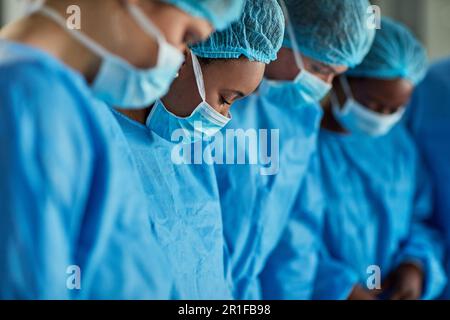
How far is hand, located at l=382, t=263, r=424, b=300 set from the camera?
1.87 metres

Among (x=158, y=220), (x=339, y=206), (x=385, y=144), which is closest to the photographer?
(x=158, y=220)

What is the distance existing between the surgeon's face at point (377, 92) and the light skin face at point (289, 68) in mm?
301

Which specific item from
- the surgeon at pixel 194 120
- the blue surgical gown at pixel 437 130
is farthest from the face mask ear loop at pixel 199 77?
the blue surgical gown at pixel 437 130

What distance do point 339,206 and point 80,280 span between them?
1028 millimetres

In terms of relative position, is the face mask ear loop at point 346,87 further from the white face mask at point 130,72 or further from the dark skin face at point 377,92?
the white face mask at point 130,72

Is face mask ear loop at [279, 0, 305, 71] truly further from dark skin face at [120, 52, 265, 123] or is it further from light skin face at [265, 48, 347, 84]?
dark skin face at [120, 52, 265, 123]

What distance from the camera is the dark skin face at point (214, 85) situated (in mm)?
1210

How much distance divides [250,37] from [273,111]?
0.46m

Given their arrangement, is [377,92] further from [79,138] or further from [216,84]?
[79,138]

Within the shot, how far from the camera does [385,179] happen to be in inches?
76.0
